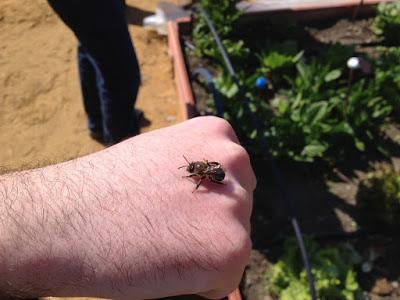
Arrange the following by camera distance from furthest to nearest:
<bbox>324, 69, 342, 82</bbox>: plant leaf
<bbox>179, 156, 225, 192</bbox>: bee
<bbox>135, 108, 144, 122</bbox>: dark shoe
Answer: <bbox>135, 108, 144, 122</bbox>: dark shoe, <bbox>324, 69, 342, 82</bbox>: plant leaf, <bbox>179, 156, 225, 192</bbox>: bee

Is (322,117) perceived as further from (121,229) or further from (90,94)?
(121,229)

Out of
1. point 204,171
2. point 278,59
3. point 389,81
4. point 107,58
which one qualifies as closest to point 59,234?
point 204,171

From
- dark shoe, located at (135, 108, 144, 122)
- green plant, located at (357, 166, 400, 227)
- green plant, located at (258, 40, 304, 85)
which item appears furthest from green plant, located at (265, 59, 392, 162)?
dark shoe, located at (135, 108, 144, 122)

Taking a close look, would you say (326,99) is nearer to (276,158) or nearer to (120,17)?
(276,158)

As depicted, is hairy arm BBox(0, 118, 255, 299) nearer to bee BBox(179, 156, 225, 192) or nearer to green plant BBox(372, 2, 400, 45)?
bee BBox(179, 156, 225, 192)

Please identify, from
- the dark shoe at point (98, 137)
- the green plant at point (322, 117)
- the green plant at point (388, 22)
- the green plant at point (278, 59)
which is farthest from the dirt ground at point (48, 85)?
the green plant at point (388, 22)

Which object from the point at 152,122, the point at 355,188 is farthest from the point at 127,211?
the point at 152,122

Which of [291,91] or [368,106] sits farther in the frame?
[291,91]
